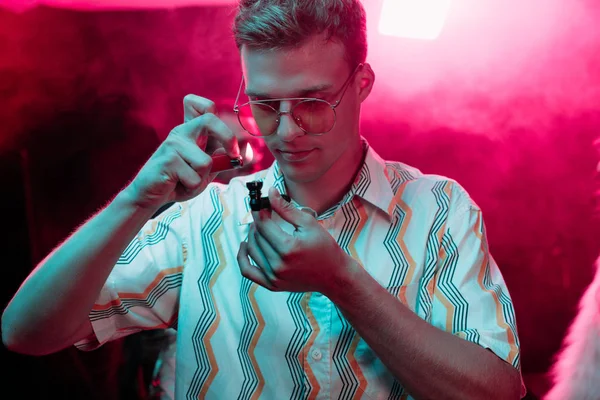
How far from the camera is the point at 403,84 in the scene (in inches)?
109

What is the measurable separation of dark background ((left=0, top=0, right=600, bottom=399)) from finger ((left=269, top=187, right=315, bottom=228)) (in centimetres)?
135

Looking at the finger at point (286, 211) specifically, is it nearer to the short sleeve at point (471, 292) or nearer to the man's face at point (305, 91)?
the man's face at point (305, 91)

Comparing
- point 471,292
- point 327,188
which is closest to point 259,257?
point 327,188

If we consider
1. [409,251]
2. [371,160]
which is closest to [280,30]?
[371,160]

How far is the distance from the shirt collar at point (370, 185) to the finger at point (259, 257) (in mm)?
333

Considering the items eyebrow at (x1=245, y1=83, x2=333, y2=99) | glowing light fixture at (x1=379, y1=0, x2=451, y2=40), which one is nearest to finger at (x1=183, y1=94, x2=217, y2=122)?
eyebrow at (x1=245, y1=83, x2=333, y2=99)

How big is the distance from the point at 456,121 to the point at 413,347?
1437 millimetres

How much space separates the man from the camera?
1618 mm

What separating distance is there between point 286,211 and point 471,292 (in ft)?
1.98

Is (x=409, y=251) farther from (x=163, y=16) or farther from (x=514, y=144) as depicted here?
(x=163, y=16)

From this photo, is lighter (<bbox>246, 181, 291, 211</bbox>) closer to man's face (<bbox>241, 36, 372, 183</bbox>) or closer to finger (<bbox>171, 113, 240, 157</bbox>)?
finger (<bbox>171, 113, 240, 157</bbox>)

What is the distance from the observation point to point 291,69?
1.81m

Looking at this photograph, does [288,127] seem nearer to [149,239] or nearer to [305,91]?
[305,91]

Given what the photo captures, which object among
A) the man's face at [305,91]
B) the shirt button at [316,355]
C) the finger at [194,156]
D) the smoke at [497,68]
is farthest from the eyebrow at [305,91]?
the smoke at [497,68]
